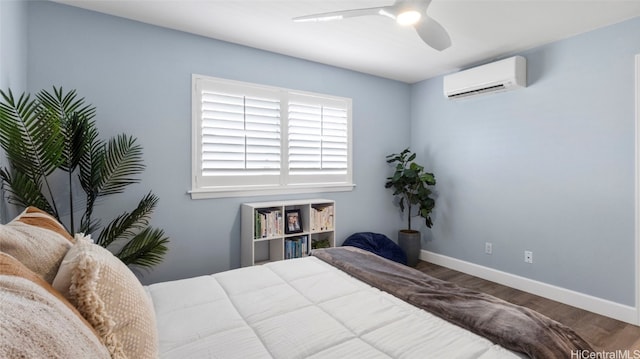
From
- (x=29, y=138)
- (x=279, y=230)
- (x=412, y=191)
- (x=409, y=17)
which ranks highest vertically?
(x=409, y=17)

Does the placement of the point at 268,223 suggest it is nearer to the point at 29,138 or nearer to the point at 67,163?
the point at 67,163

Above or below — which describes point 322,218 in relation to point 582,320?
above

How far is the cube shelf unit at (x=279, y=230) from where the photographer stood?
2.80 m

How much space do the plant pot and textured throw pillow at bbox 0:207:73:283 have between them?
344 cm

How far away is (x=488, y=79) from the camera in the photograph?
314cm

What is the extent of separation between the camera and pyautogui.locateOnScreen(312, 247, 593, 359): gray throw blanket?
107 centimetres

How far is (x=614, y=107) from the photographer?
98.3 inches

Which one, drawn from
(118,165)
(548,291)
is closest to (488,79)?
(548,291)

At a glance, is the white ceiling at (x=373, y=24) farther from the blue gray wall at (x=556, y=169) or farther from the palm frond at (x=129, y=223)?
the palm frond at (x=129, y=223)

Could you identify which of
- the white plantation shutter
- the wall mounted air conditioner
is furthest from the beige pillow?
the wall mounted air conditioner

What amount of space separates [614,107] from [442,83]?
173 cm

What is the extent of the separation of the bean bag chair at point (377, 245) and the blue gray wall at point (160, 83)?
728 millimetres

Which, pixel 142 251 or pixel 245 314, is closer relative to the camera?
pixel 245 314

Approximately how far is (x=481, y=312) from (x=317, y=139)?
2532 millimetres
